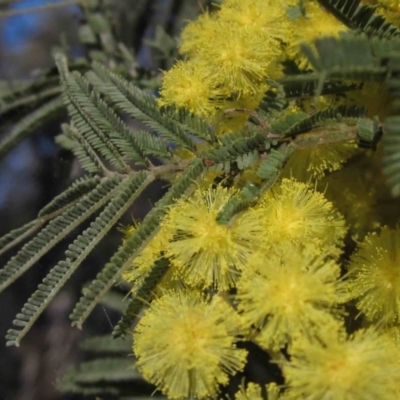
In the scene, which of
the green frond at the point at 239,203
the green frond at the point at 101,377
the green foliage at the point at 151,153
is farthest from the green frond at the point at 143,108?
the green frond at the point at 101,377

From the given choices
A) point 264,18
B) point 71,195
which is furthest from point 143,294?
point 264,18

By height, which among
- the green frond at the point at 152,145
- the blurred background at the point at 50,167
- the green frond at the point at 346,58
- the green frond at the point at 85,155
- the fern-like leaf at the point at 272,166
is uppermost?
the green frond at the point at 346,58

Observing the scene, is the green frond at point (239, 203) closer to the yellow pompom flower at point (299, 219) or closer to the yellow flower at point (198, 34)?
the yellow pompom flower at point (299, 219)

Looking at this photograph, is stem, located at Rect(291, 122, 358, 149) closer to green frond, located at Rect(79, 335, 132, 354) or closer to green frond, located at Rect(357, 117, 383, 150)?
green frond, located at Rect(357, 117, 383, 150)

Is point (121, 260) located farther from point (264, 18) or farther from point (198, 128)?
point (264, 18)

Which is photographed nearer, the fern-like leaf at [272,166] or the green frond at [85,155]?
the fern-like leaf at [272,166]

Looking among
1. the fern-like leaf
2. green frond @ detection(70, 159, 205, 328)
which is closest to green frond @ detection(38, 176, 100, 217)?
green frond @ detection(70, 159, 205, 328)
